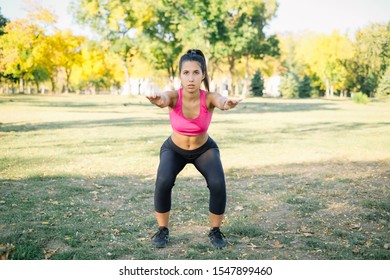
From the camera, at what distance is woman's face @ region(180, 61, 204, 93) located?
3.66 metres

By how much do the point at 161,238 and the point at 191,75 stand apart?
5.70ft

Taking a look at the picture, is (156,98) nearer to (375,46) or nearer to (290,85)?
(375,46)

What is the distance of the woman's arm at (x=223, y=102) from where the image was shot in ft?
11.4

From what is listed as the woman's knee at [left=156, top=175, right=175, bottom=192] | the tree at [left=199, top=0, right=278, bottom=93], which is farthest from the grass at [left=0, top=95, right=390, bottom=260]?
the tree at [left=199, top=0, right=278, bottom=93]

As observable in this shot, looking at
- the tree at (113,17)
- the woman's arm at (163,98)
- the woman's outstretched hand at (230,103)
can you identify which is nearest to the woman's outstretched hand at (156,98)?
the woman's arm at (163,98)

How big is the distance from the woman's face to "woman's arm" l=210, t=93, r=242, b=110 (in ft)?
0.70

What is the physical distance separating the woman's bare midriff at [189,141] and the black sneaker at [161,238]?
952 mm

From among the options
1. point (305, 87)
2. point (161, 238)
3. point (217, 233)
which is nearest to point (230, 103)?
point (217, 233)

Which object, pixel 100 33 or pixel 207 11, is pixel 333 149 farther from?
pixel 100 33

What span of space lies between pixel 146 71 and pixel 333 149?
2064 inches

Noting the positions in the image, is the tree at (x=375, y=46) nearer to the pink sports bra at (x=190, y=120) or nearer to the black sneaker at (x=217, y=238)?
the pink sports bra at (x=190, y=120)

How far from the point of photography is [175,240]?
161 inches

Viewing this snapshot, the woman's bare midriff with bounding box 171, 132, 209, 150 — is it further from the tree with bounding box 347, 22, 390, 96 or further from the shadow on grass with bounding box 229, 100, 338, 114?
the shadow on grass with bounding box 229, 100, 338, 114
